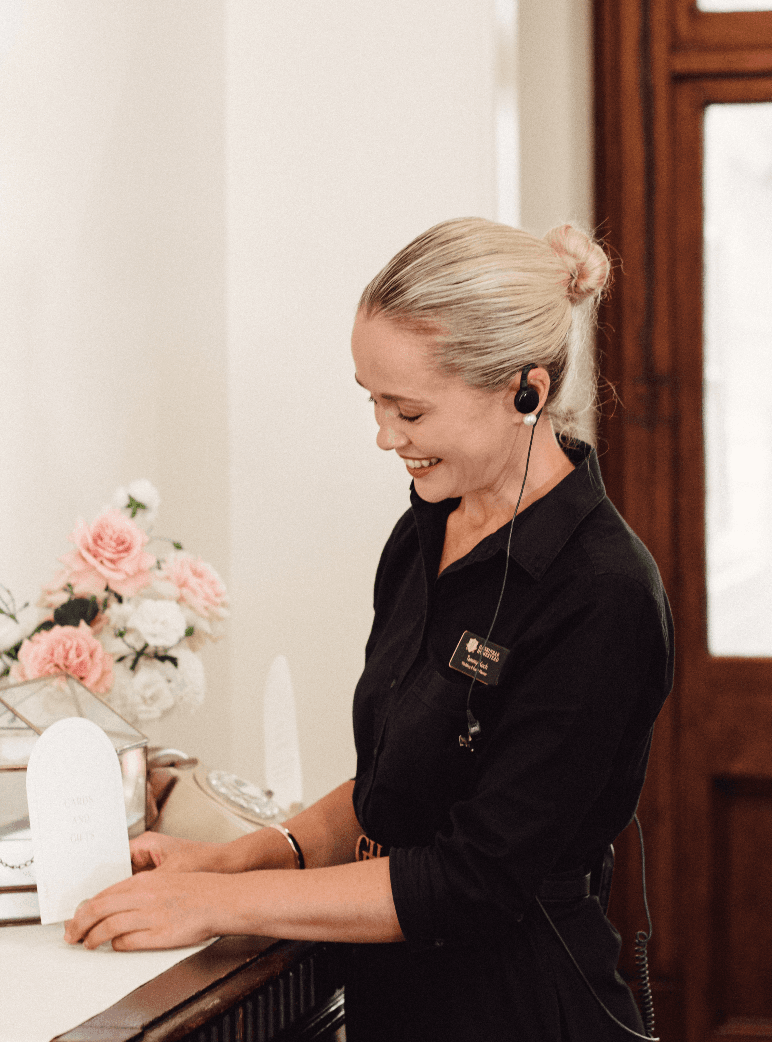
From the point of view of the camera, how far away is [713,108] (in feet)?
8.07

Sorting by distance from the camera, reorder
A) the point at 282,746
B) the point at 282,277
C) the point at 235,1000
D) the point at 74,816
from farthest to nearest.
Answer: the point at 282,277
the point at 282,746
the point at 74,816
the point at 235,1000

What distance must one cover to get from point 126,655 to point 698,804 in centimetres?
156

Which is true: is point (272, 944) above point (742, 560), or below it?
below

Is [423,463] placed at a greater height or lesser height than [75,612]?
greater

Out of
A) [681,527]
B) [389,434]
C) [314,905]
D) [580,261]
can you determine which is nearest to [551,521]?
[389,434]

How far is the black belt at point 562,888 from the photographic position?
3.65ft

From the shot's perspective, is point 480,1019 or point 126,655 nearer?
point 480,1019

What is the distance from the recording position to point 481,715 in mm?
1097

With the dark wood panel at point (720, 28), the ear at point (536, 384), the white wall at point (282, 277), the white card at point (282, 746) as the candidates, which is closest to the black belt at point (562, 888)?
the ear at point (536, 384)

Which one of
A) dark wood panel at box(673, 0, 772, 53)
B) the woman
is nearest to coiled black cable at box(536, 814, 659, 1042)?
the woman

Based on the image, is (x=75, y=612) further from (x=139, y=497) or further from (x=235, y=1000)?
(x=235, y=1000)

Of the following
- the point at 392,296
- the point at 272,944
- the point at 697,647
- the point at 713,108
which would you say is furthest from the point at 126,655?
the point at 713,108

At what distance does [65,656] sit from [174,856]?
266mm

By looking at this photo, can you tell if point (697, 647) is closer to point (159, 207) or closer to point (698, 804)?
point (698, 804)
